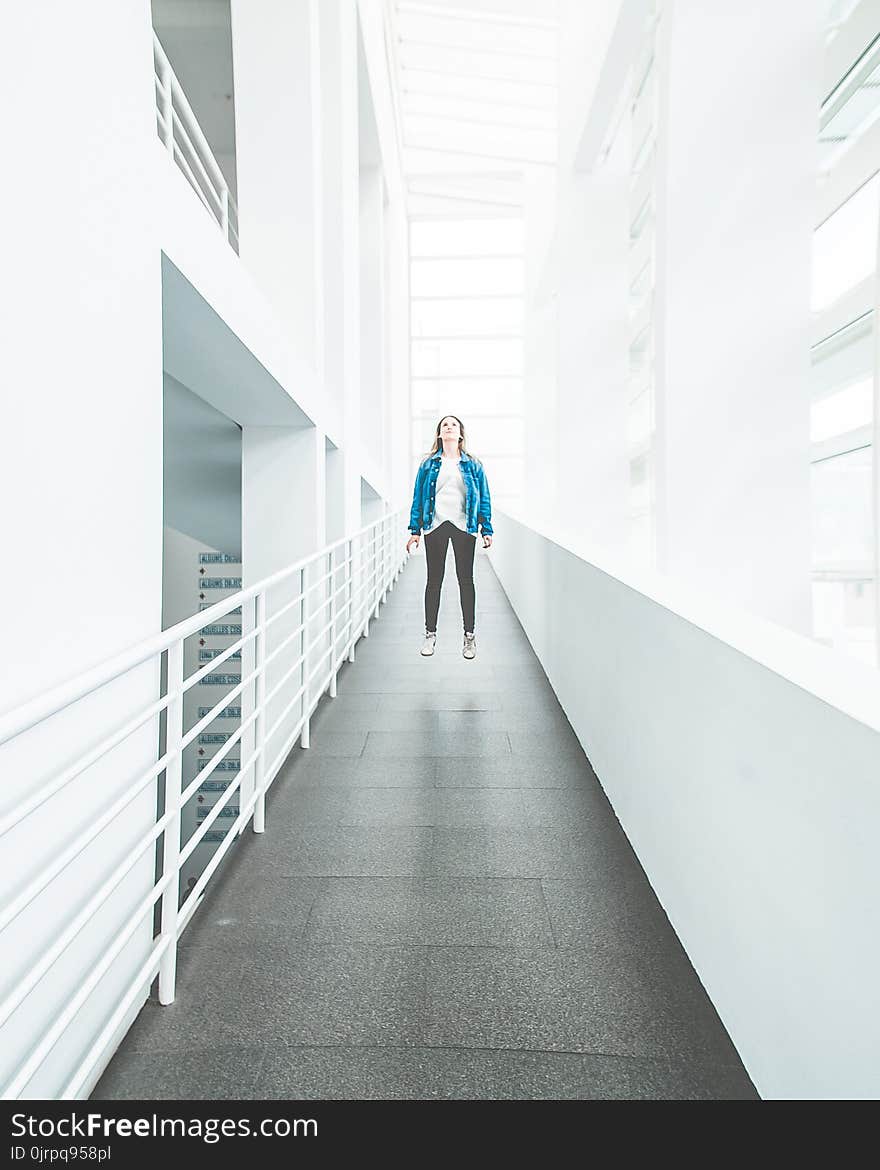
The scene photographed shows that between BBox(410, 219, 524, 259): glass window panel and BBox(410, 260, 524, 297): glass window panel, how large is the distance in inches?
8.5

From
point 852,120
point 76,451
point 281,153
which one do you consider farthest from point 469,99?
point 76,451

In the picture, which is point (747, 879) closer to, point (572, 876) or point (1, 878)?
point (572, 876)

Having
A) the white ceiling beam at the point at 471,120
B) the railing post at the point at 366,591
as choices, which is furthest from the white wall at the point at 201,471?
the white ceiling beam at the point at 471,120

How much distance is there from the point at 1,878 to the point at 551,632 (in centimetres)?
377

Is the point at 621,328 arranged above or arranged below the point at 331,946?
above

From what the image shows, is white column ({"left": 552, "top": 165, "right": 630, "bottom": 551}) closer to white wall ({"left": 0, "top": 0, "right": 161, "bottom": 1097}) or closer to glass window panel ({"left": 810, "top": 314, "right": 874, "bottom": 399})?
glass window panel ({"left": 810, "top": 314, "right": 874, "bottom": 399})

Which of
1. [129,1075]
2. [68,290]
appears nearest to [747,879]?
[129,1075]

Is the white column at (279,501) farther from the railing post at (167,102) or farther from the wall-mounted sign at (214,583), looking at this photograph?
the wall-mounted sign at (214,583)

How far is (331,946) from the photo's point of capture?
6.84 ft

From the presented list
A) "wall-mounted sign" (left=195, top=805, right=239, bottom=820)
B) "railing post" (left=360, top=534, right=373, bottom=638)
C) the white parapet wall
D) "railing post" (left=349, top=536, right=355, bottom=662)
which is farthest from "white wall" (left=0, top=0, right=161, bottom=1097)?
"wall-mounted sign" (left=195, top=805, right=239, bottom=820)

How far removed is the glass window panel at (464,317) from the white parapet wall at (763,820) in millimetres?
16619

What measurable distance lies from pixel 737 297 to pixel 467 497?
1969 mm

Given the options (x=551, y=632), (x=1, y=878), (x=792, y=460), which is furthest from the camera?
(x=551, y=632)

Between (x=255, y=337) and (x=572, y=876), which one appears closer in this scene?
(x=572, y=876)
